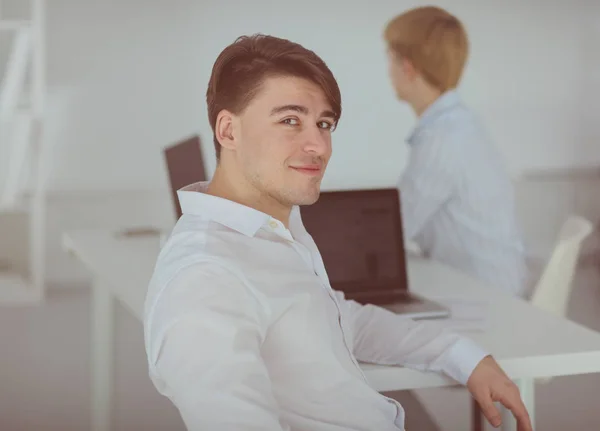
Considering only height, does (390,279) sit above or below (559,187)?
above

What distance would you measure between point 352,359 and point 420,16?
143 centimetres

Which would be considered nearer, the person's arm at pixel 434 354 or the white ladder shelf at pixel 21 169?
the person's arm at pixel 434 354

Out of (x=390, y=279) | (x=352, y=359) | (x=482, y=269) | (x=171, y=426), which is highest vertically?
(x=352, y=359)

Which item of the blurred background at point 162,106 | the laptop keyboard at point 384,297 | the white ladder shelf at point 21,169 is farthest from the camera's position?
the blurred background at point 162,106

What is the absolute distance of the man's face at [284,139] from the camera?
3.58 feet

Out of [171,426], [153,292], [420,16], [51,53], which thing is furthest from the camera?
[51,53]

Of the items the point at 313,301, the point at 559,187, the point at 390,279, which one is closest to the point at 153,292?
the point at 313,301

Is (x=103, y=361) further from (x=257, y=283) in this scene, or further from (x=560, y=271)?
(x=257, y=283)

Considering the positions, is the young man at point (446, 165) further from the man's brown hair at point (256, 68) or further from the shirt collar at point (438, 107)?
the man's brown hair at point (256, 68)

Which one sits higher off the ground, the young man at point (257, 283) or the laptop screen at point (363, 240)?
the young man at point (257, 283)

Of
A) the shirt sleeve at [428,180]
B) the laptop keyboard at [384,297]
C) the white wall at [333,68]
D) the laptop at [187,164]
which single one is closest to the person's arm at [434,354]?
the laptop keyboard at [384,297]

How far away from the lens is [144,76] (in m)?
4.29

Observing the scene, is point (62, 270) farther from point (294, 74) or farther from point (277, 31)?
point (294, 74)

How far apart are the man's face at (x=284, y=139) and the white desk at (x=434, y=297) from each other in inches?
15.6
